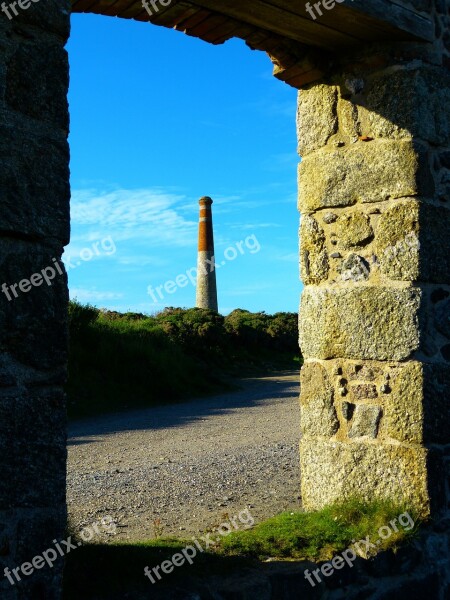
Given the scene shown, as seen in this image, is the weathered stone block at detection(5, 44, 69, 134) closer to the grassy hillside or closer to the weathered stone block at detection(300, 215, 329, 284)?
the weathered stone block at detection(300, 215, 329, 284)

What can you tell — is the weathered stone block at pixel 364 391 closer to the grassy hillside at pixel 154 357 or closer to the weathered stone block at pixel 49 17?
the weathered stone block at pixel 49 17

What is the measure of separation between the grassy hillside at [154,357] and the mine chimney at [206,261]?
326 inches

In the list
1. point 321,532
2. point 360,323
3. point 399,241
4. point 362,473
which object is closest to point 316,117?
point 399,241

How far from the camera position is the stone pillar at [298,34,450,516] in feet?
13.4

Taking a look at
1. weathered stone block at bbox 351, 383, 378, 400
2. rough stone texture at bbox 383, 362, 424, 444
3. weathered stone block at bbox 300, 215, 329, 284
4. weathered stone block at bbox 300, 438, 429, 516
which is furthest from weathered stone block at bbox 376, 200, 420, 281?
weathered stone block at bbox 300, 438, 429, 516

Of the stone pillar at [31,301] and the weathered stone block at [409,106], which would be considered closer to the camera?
the stone pillar at [31,301]

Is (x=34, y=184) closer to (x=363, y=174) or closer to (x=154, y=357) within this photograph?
(x=363, y=174)

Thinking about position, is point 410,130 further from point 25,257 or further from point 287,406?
point 287,406

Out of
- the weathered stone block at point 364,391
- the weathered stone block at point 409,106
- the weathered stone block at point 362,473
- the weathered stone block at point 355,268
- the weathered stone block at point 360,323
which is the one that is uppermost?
the weathered stone block at point 409,106

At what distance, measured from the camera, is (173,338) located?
1456cm

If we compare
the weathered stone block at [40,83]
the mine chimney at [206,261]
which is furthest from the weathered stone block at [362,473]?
the mine chimney at [206,261]

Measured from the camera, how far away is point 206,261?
27391 mm

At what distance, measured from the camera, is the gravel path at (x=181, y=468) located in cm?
458

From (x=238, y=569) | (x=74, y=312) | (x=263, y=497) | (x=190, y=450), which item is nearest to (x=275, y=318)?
(x=74, y=312)
